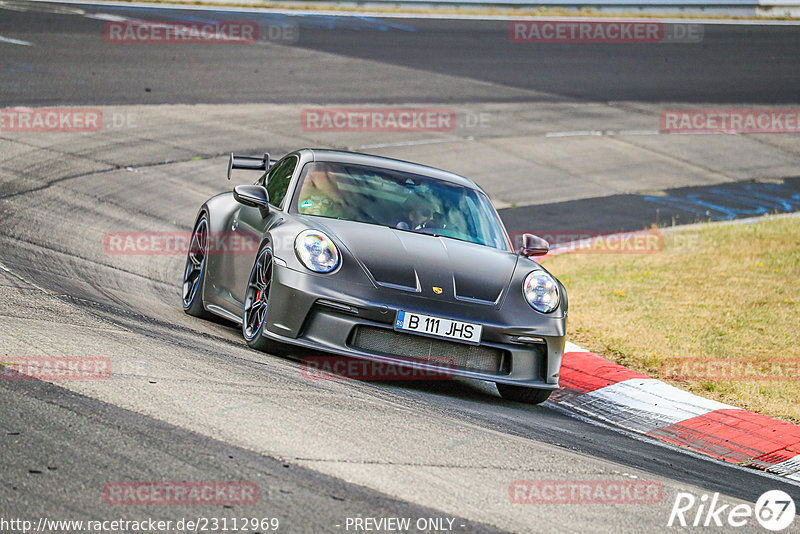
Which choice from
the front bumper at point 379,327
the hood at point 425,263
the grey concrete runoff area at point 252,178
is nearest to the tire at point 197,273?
the grey concrete runoff area at point 252,178

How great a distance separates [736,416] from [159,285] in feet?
15.5

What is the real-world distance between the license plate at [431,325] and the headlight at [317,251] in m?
0.53

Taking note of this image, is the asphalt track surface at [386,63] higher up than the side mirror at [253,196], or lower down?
higher up

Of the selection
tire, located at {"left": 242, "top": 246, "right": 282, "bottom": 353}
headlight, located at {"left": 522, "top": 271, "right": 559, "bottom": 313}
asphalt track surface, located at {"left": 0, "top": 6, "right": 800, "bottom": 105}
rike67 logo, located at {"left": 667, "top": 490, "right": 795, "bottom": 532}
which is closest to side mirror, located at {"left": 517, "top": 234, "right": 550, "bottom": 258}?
headlight, located at {"left": 522, "top": 271, "right": 559, "bottom": 313}

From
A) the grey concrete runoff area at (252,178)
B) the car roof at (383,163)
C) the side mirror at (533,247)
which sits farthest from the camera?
the car roof at (383,163)

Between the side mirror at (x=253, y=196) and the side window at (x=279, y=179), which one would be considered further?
the side window at (x=279, y=179)

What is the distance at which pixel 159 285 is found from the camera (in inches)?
359

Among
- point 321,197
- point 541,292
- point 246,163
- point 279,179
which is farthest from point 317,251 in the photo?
point 246,163

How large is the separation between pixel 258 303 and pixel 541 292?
1758 mm

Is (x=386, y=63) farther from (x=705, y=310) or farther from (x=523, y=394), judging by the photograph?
(x=523, y=394)

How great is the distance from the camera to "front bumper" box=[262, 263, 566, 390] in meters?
6.24

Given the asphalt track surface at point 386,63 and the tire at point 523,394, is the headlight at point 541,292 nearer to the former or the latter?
the tire at point 523,394

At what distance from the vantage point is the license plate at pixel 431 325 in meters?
6.24

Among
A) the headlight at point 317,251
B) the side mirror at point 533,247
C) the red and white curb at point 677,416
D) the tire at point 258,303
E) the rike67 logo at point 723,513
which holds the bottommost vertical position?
the red and white curb at point 677,416
